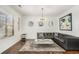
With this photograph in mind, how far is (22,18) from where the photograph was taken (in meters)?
8.22

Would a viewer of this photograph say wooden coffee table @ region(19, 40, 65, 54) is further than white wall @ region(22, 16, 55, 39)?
No

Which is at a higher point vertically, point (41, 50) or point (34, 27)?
point (34, 27)

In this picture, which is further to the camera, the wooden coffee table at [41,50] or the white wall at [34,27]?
the white wall at [34,27]

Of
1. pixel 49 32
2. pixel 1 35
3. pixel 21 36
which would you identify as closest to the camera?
pixel 1 35

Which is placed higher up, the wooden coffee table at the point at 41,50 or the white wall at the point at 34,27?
the white wall at the point at 34,27

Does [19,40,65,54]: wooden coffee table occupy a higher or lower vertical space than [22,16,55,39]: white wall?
lower

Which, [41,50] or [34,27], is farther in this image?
[34,27]
